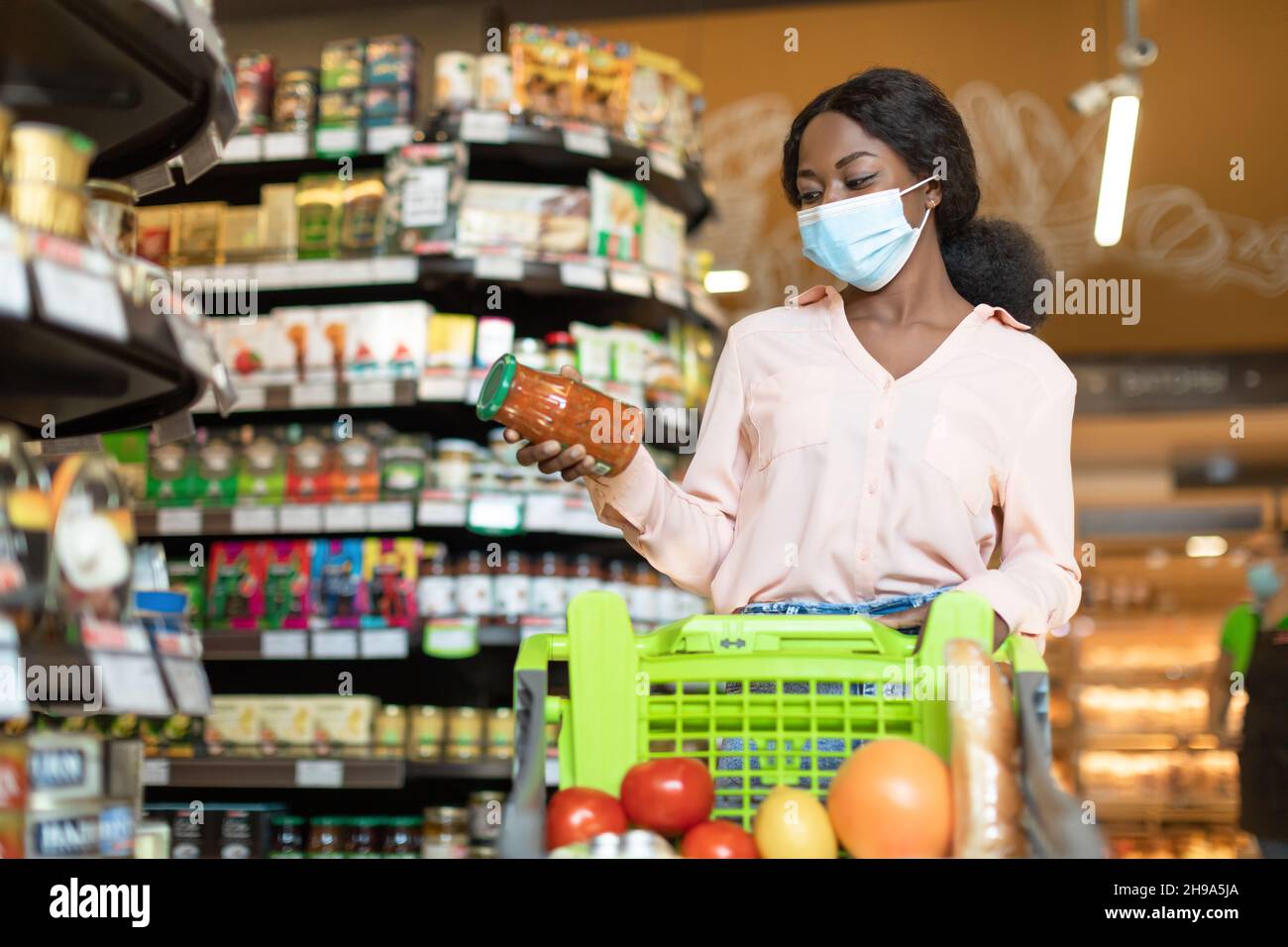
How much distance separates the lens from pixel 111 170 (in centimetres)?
221

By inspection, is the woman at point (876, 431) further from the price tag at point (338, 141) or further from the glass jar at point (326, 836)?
the price tag at point (338, 141)

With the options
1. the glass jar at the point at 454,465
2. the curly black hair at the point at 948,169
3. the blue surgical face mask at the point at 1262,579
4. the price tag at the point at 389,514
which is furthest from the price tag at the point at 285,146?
the blue surgical face mask at the point at 1262,579

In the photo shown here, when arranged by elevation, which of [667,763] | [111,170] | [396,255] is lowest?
[667,763]

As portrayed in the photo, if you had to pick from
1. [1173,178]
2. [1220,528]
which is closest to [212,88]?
[1173,178]

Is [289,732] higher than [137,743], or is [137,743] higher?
[137,743]

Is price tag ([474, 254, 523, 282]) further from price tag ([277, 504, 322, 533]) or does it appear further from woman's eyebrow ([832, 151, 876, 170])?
woman's eyebrow ([832, 151, 876, 170])

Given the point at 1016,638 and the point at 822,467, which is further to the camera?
the point at 822,467

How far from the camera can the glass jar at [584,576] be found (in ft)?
13.8

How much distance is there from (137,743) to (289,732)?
255 cm

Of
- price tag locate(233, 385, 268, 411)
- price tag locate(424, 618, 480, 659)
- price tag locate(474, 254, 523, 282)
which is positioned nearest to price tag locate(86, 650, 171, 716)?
price tag locate(424, 618, 480, 659)

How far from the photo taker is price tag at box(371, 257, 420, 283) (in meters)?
→ 4.18

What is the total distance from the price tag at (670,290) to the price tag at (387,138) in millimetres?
869
